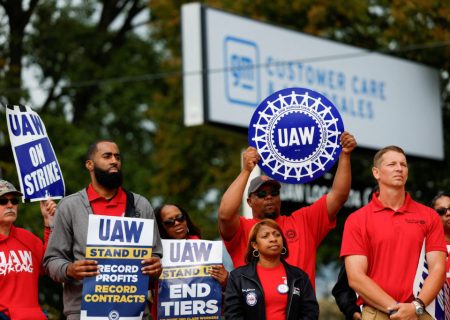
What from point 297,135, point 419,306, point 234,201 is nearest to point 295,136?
point 297,135

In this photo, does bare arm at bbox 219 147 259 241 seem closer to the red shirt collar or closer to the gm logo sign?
the red shirt collar

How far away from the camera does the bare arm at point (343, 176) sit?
9992 mm

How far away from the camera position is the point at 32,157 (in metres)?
10.8

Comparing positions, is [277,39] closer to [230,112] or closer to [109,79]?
[230,112]

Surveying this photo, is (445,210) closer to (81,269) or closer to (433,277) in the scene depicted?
(433,277)

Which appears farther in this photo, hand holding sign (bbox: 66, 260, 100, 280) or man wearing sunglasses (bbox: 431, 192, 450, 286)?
man wearing sunglasses (bbox: 431, 192, 450, 286)

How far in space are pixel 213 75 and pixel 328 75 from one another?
107 inches

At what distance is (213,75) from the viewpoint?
58.2ft

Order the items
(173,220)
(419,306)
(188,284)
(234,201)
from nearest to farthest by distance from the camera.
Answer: (419,306)
(234,201)
(188,284)
(173,220)

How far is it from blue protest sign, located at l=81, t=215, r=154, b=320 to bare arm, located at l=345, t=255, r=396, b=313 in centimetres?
149

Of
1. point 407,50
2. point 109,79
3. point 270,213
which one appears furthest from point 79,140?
point 270,213

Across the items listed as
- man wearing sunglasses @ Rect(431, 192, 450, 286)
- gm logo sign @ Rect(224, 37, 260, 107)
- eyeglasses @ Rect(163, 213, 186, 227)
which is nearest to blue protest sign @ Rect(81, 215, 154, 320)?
eyeglasses @ Rect(163, 213, 186, 227)

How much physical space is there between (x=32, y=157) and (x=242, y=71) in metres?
8.05

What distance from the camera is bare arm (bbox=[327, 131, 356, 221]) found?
999 centimetres
